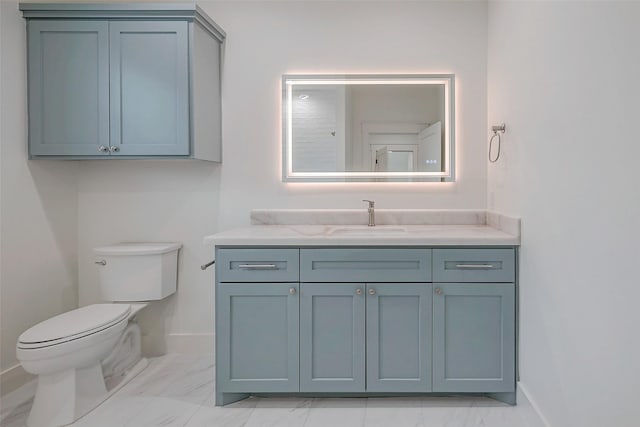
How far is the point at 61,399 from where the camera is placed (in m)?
2.02

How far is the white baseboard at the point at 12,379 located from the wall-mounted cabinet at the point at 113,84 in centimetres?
123

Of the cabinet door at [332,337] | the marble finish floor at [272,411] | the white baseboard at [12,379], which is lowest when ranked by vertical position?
the marble finish floor at [272,411]

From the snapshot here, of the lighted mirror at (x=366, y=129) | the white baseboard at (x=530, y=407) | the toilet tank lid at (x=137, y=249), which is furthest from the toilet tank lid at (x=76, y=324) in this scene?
the white baseboard at (x=530, y=407)

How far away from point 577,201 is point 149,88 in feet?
7.27

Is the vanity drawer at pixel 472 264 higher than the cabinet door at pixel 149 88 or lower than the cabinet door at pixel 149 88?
lower

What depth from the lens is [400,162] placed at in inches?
108

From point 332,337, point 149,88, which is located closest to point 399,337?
point 332,337

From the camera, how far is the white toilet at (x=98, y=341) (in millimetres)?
1941

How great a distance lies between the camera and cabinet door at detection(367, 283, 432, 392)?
211 centimetres

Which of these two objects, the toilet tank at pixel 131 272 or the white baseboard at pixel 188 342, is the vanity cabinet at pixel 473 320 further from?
Answer: the toilet tank at pixel 131 272

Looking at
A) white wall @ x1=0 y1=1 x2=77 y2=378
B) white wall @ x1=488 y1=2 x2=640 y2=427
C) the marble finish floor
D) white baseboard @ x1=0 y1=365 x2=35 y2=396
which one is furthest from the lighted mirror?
white baseboard @ x1=0 y1=365 x2=35 y2=396

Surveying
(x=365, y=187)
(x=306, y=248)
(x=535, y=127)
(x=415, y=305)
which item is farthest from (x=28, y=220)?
(x=535, y=127)

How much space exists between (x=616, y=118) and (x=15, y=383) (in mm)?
3110

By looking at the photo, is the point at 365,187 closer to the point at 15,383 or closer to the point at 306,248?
the point at 306,248
